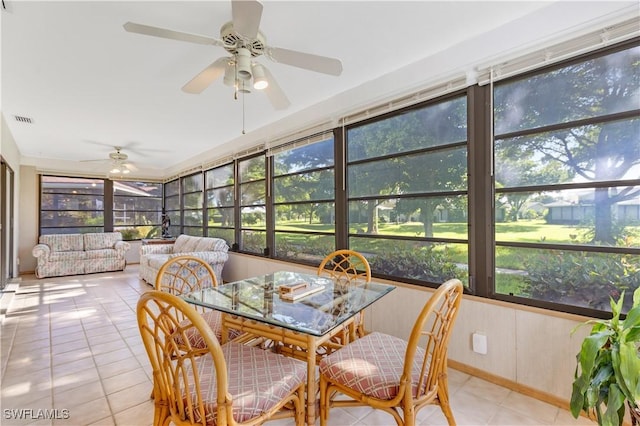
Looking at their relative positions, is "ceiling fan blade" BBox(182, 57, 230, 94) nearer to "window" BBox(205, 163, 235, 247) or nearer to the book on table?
the book on table

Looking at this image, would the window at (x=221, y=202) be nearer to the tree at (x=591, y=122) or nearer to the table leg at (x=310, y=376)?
the table leg at (x=310, y=376)

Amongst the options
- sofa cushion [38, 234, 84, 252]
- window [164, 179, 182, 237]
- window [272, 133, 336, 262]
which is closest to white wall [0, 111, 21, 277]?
sofa cushion [38, 234, 84, 252]

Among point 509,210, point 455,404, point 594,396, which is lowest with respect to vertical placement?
point 455,404

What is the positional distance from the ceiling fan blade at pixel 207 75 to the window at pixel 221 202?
3291 mm

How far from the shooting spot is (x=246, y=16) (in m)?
1.44

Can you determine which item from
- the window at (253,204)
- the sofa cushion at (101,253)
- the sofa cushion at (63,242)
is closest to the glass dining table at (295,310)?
the window at (253,204)

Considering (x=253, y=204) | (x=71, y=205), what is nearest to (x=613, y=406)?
(x=253, y=204)

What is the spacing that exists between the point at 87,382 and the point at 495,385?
9.86ft

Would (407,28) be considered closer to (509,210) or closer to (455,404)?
(509,210)

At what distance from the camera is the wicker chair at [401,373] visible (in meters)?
1.26

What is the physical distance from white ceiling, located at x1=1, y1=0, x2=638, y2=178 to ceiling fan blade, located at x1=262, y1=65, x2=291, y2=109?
15.4 inches

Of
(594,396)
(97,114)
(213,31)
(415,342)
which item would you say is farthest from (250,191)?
(594,396)

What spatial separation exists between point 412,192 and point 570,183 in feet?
3.69

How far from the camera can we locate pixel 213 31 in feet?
6.99
